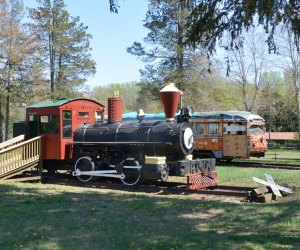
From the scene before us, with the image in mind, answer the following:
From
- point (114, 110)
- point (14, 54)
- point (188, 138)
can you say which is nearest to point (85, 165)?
point (114, 110)

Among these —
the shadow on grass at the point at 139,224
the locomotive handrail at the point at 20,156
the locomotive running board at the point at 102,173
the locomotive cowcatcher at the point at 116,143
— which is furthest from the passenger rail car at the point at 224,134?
the shadow on grass at the point at 139,224

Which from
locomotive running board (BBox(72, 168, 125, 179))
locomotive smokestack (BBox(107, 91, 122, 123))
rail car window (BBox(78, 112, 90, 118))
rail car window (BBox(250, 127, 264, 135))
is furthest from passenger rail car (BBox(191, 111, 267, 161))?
locomotive running board (BBox(72, 168, 125, 179))

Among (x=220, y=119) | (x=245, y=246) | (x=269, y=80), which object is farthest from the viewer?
(x=269, y=80)

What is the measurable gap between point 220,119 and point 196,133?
1.52 m

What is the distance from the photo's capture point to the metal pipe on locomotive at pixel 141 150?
42.4 ft

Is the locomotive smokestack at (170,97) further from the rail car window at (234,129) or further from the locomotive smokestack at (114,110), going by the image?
the rail car window at (234,129)

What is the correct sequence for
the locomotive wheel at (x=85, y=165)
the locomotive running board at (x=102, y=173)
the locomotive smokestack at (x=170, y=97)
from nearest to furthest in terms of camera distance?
the locomotive smokestack at (x=170, y=97) < the locomotive running board at (x=102, y=173) < the locomotive wheel at (x=85, y=165)

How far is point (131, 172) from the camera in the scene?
13344mm

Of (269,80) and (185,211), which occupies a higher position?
(269,80)

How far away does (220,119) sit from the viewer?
2205cm

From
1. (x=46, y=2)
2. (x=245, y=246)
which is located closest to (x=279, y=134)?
(x=46, y=2)

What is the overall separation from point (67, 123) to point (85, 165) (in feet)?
5.39

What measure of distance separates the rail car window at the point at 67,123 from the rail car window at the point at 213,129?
9141 mm

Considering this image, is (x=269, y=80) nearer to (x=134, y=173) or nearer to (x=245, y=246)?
(x=134, y=173)
